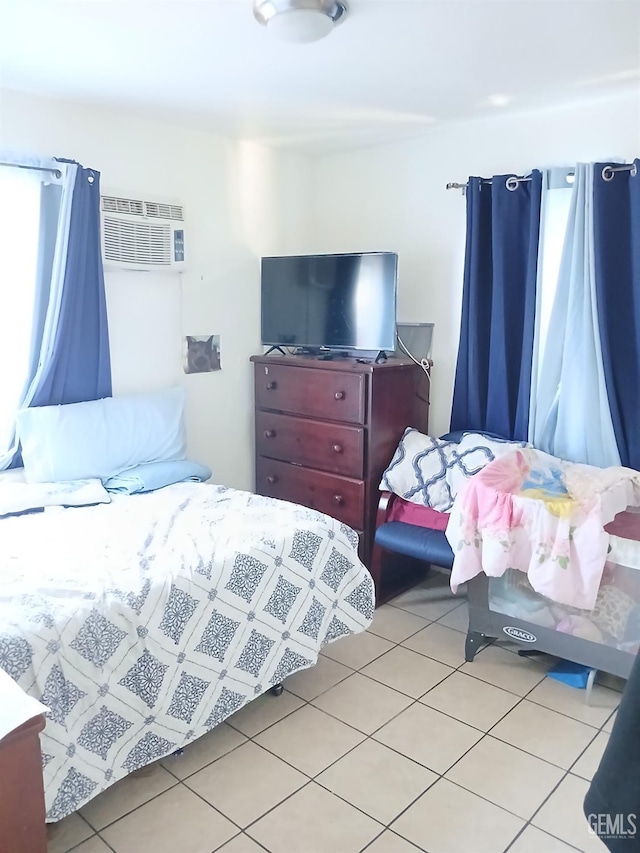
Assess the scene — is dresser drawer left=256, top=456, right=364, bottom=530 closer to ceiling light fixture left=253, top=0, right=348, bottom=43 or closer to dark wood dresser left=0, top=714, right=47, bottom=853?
ceiling light fixture left=253, top=0, right=348, bottom=43

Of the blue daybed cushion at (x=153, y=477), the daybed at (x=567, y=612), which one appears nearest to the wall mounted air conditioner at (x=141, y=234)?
the blue daybed cushion at (x=153, y=477)

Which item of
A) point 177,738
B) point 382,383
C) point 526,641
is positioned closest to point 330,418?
point 382,383

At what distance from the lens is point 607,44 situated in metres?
2.33

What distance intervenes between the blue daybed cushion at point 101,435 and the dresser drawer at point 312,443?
0.56m

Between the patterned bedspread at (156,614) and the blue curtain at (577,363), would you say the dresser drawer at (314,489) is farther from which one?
the blue curtain at (577,363)

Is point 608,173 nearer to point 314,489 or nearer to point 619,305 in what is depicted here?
point 619,305

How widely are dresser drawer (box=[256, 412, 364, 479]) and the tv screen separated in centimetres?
43

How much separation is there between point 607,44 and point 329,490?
2252 mm

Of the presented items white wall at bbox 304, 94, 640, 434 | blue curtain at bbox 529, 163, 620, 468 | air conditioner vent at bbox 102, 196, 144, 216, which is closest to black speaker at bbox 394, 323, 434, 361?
white wall at bbox 304, 94, 640, 434

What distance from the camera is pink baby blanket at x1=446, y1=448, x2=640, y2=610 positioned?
241 centimetres

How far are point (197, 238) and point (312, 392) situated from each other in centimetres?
104

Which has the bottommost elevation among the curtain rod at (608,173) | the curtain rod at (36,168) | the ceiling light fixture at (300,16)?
the curtain rod at (36,168)

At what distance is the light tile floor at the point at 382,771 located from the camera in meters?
1.90

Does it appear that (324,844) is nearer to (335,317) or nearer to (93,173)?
(335,317)
